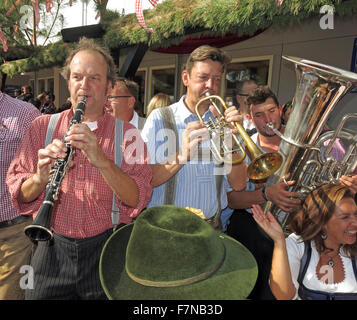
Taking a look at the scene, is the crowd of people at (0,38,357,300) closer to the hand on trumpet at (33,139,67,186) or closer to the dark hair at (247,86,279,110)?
the hand on trumpet at (33,139,67,186)

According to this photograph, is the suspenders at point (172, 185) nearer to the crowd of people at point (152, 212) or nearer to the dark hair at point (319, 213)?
the crowd of people at point (152, 212)

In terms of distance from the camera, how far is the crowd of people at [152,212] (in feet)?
3.59

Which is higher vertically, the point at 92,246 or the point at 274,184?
the point at 274,184

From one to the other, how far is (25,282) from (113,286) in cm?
88

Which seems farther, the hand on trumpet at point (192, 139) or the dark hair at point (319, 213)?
the dark hair at point (319, 213)

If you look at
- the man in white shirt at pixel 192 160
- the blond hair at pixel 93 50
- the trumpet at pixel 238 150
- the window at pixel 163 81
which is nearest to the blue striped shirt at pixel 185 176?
the man in white shirt at pixel 192 160

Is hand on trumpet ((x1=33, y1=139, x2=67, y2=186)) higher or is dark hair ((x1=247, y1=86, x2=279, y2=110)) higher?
dark hair ((x1=247, y1=86, x2=279, y2=110))

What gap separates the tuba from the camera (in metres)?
2.00

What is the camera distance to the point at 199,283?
41.9 inches

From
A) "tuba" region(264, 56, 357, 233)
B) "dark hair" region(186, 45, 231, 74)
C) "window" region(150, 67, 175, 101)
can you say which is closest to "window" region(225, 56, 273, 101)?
"window" region(150, 67, 175, 101)

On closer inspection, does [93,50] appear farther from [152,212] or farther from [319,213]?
[319,213]
